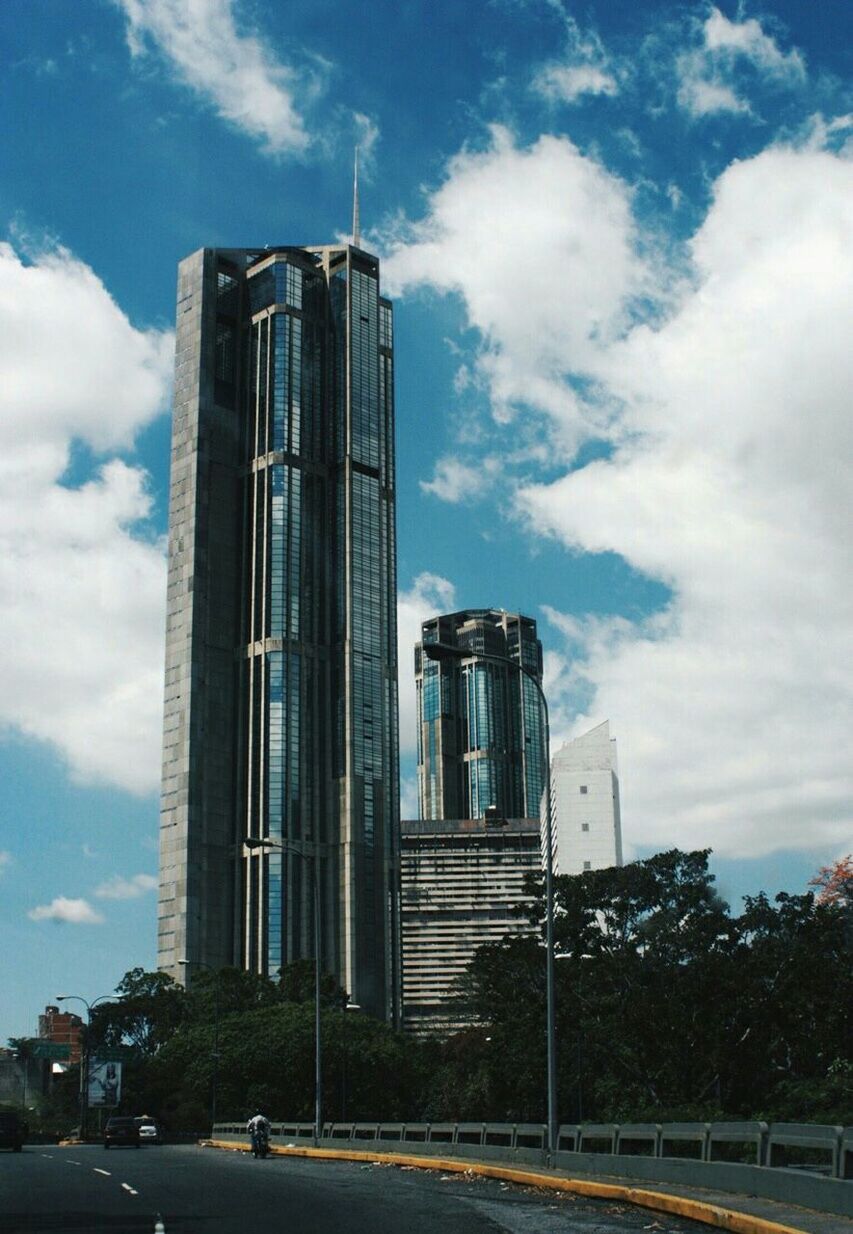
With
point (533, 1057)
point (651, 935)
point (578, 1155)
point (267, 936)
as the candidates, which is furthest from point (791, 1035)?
point (267, 936)

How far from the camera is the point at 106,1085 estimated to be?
337 ft

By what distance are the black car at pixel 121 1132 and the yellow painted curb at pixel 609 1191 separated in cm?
2289

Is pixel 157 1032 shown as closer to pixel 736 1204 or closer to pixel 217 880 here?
pixel 217 880

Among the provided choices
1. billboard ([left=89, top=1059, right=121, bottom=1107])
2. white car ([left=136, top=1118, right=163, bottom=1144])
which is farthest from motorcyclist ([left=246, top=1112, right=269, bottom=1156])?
billboard ([left=89, top=1059, right=121, bottom=1107])

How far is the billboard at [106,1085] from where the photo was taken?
102 meters

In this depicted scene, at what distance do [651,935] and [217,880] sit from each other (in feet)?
450

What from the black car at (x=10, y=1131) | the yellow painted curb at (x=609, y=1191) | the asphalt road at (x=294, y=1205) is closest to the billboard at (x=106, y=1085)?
the black car at (x=10, y=1131)

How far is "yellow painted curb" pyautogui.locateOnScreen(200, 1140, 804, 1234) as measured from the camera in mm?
16406

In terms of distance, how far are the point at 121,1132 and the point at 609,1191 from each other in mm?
45369

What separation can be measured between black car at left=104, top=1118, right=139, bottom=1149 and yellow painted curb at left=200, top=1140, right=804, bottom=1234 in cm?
2289

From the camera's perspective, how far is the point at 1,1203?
2323 centimetres

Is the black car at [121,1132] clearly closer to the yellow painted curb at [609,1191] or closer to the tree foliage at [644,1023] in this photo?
the tree foliage at [644,1023]

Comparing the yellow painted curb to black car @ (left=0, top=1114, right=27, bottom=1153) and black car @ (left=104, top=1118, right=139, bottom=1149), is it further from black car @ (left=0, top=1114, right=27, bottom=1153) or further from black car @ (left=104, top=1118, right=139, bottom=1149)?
black car @ (left=104, top=1118, right=139, bottom=1149)

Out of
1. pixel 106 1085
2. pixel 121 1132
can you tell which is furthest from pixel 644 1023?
pixel 106 1085
